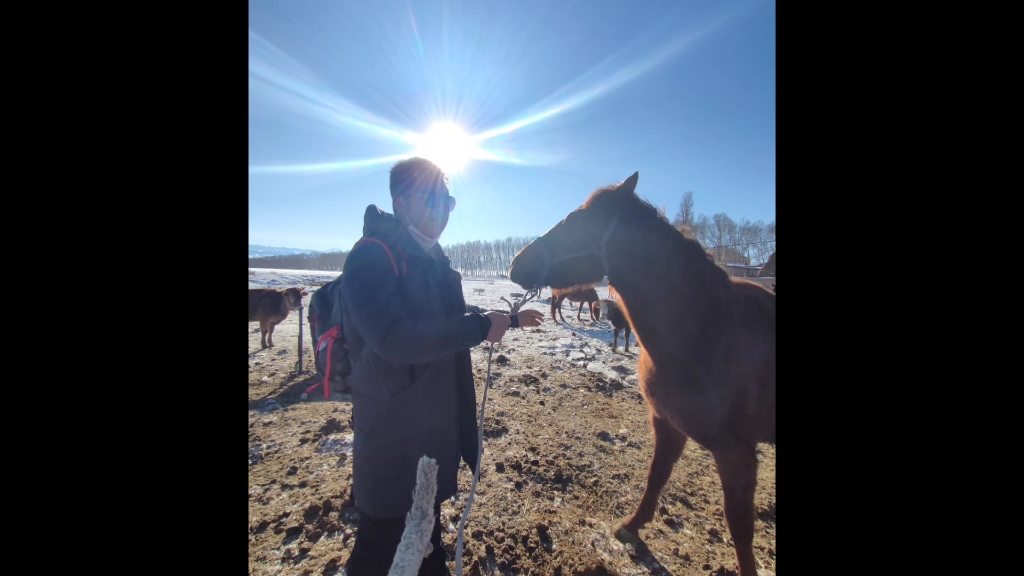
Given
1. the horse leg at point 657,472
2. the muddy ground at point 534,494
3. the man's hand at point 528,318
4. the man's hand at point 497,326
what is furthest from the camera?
the horse leg at point 657,472

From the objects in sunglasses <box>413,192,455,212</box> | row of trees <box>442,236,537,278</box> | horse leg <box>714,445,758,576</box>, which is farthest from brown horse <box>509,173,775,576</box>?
row of trees <box>442,236,537,278</box>

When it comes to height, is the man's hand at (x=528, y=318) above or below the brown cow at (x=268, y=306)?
above

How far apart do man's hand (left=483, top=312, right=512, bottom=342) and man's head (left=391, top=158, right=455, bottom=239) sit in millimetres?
590

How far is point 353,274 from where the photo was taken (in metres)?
1.55

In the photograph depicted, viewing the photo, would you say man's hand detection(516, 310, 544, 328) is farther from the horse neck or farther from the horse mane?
the horse mane

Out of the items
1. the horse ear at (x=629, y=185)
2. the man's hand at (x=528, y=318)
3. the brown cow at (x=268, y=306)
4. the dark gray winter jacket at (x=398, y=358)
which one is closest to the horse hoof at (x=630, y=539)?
the dark gray winter jacket at (x=398, y=358)

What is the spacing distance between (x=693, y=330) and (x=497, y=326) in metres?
1.36

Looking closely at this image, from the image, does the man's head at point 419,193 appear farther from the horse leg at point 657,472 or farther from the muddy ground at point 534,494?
the muddy ground at point 534,494

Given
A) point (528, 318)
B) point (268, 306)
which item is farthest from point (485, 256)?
point (528, 318)

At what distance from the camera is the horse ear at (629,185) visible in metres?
2.30

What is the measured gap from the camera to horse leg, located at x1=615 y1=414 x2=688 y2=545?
272cm

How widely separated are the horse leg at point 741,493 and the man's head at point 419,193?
2.37m
